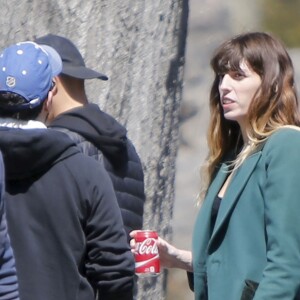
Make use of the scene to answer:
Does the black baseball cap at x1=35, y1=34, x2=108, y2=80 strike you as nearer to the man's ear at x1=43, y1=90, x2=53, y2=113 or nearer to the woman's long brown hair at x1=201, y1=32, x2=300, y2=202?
the man's ear at x1=43, y1=90, x2=53, y2=113

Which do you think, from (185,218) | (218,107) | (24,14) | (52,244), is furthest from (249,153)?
(185,218)

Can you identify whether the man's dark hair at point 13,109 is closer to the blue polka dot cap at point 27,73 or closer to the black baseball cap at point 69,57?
the blue polka dot cap at point 27,73

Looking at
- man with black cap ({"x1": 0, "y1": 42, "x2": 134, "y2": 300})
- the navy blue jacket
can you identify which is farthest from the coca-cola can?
the navy blue jacket

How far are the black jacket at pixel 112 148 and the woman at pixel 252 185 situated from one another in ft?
0.48

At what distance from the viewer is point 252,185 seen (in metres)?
3.58

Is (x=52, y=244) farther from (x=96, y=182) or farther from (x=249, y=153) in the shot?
(x=249, y=153)

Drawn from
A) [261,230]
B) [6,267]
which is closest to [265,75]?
[261,230]

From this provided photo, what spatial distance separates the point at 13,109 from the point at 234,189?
619mm

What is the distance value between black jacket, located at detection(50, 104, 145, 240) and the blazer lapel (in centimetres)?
36

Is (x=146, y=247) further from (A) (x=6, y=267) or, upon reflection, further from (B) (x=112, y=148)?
(A) (x=6, y=267)

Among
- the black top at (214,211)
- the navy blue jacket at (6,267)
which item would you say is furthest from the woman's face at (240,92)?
the navy blue jacket at (6,267)

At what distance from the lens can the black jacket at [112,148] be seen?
12.5 feet

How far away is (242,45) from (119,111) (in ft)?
2.27

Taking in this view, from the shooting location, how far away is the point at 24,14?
428cm
